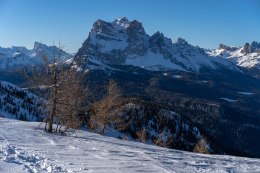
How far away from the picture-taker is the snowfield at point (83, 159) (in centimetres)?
1738

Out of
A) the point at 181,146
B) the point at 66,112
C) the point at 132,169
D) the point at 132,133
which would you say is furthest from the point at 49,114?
the point at 181,146

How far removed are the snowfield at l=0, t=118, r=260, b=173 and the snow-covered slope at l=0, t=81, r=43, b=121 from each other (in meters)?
128

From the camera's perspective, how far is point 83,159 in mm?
19688

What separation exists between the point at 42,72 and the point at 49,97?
260 cm

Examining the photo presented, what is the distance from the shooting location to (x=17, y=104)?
176125mm

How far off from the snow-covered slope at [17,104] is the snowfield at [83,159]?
12809 centimetres

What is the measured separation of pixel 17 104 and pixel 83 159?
162 metres

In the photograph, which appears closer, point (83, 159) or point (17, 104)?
point (83, 159)

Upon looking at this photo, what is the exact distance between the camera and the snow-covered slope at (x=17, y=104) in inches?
6303

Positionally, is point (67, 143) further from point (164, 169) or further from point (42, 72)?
point (42, 72)

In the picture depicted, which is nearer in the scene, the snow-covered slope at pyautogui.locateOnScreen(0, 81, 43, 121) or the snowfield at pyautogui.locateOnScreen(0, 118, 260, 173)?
the snowfield at pyautogui.locateOnScreen(0, 118, 260, 173)

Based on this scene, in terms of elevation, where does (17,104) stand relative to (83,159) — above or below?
above

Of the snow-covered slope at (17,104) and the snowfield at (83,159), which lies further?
the snow-covered slope at (17,104)

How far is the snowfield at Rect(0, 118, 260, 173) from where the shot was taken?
1738 centimetres
